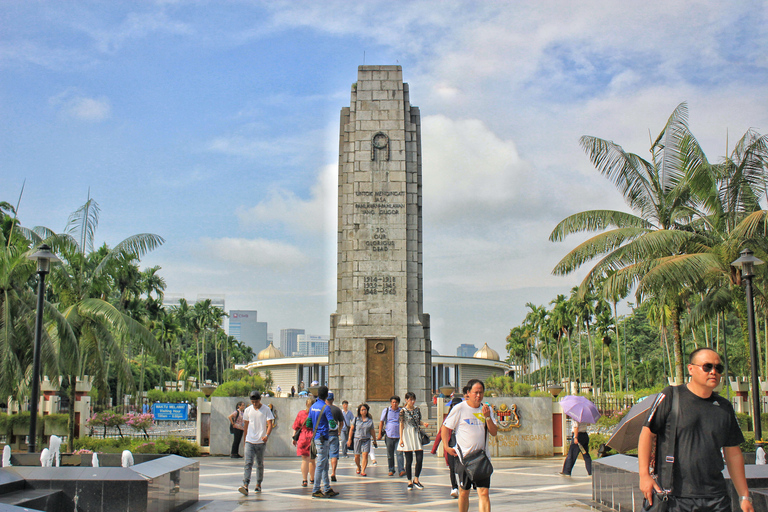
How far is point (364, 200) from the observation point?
25.7 m

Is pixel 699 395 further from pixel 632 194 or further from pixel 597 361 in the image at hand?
pixel 597 361

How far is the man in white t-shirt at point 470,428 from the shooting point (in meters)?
7.61

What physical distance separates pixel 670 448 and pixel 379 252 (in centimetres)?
2115

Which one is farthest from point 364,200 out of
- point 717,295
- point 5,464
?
point 5,464

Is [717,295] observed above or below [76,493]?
above

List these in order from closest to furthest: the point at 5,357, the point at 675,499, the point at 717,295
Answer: the point at 675,499 → the point at 5,357 → the point at 717,295

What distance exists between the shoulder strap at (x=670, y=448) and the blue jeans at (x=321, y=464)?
688cm

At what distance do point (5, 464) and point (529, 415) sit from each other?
1293 cm

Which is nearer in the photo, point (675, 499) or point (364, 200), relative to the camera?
point (675, 499)

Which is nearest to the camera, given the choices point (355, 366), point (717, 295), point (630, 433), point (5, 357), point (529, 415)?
point (630, 433)

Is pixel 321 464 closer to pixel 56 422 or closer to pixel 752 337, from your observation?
pixel 752 337

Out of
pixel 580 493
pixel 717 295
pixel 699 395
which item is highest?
pixel 717 295

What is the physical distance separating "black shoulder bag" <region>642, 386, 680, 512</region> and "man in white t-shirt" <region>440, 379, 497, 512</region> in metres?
3.08

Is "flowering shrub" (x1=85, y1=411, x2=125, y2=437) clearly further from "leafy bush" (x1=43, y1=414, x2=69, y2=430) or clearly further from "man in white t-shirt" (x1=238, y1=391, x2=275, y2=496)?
"man in white t-shirt" (x1=238, y1=391, x2=275, y2=496)
